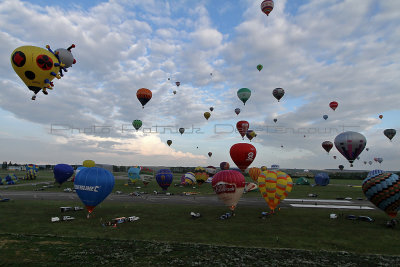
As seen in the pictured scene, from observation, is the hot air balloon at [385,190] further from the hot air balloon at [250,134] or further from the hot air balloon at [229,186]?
the hot air balloon at [250,134]

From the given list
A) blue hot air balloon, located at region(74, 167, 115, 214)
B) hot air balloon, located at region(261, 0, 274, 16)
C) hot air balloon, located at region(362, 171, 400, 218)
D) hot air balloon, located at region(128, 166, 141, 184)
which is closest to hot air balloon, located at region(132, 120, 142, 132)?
hot air balloon, located at region(128, 166, 141, 184)

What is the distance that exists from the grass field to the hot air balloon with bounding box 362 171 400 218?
6.84ft

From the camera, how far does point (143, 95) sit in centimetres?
4462

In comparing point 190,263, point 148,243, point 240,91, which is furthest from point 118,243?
point 240,91

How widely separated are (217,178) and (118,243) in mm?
12014

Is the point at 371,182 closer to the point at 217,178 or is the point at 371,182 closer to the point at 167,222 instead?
the point at 217,178

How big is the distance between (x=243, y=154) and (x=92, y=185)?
20.3 m

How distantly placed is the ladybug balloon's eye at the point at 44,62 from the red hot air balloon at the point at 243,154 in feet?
81.2

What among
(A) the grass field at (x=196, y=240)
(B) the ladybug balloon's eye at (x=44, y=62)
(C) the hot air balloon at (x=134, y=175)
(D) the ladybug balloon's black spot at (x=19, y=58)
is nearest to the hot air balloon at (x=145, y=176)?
(C) the hot air balloon at (x=134, y=175)

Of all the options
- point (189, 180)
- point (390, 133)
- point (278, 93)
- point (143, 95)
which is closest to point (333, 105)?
point (390, 133)

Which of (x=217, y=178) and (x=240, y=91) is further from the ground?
(x=240, y=91)

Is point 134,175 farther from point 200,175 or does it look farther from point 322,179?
point 322,179

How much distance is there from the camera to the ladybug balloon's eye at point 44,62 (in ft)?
69.2

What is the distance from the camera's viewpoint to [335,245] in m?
17.5
